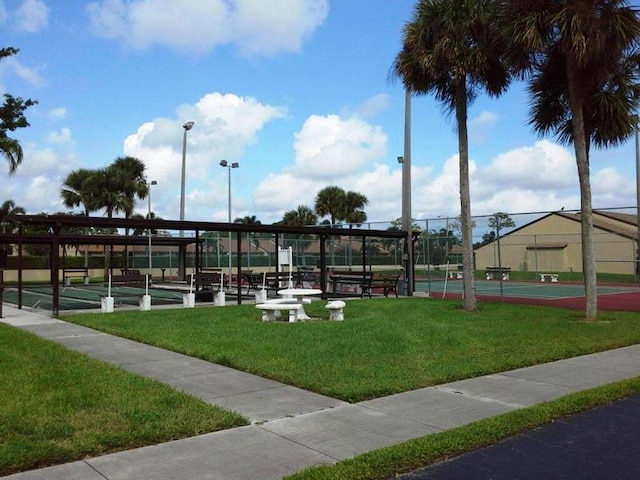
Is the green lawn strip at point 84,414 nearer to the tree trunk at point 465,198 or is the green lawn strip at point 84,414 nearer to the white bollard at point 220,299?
the white bollard at point 220,299

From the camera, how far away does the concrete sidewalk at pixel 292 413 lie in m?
4.68

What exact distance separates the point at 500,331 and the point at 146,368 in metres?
7.03

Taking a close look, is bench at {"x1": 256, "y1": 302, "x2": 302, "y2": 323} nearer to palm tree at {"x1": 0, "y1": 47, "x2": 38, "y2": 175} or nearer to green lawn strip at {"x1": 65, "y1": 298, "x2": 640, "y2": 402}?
green lawn strip at {"x1": 65, "y1": 298, "x2": 640, "y2": 402}

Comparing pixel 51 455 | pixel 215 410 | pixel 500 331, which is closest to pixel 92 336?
pixel 215 410

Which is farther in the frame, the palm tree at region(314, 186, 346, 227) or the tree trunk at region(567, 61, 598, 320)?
the palm tree at region(314, 186, 346, 227)

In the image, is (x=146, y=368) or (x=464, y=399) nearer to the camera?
(x=464, y=399)

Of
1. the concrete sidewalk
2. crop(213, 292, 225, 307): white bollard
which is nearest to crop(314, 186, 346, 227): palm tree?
crop(213, 292, 225, 307): white bollard

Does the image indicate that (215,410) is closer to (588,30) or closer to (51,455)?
(51,455)

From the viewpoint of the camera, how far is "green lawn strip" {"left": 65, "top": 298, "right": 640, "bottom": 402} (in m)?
7.92

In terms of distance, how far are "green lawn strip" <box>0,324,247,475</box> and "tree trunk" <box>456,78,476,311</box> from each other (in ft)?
35.0

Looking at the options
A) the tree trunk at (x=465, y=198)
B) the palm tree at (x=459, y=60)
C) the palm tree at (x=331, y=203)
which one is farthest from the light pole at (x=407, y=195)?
the palm tree at (x=331, y=203)

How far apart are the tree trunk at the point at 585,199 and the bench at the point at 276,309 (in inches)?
269

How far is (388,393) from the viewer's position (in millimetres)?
7043

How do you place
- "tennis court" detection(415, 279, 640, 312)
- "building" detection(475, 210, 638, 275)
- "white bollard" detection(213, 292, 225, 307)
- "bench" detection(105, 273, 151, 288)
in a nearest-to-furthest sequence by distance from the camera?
"white bollard" detection(213, 292, 225, 307) < "bench" detection(105, 273, 151, 288) < "tennis court" detection(415, 279, 640, 312) < "building" detection(475, 210, 638, 275)
